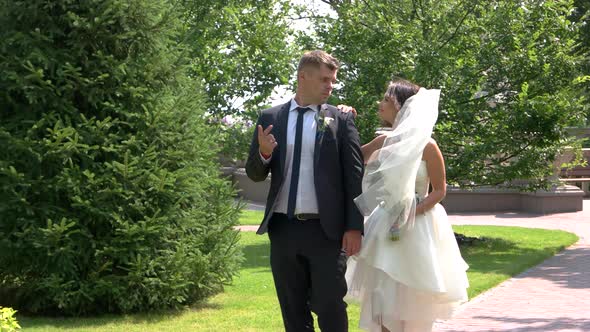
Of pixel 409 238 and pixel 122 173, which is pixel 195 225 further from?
pixel 409 238

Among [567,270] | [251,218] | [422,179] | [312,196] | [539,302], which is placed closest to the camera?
[312,196]

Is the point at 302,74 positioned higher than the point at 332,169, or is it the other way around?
the point at 302,74

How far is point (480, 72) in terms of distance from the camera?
14969 mm

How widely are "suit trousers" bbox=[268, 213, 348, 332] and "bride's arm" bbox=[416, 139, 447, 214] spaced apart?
985 mm

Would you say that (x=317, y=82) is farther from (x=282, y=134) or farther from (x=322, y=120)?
(x=282, y=134)

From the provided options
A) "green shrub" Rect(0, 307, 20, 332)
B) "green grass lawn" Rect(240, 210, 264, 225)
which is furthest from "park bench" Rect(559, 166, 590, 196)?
"green shrub" Rect(0, 307, 20, 332)

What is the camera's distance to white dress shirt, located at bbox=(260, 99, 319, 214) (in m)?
5.16

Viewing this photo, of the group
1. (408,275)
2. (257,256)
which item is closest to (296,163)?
(408,275)

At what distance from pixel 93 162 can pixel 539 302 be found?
15.9 feet

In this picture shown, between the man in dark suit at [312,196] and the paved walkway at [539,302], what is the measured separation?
123 inches

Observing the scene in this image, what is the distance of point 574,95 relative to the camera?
46.8 feet

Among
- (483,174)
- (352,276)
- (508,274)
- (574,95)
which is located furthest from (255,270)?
(352,276)

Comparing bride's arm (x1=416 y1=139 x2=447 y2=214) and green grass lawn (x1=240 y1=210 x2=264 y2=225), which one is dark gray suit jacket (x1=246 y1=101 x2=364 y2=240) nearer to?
bride's arm (x1=416 y1=139 x2=447 y2=214)

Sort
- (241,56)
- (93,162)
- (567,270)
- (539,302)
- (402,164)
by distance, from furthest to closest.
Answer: (241,56) → (567,270) → (539,302) → (93,162) → (402,164)
